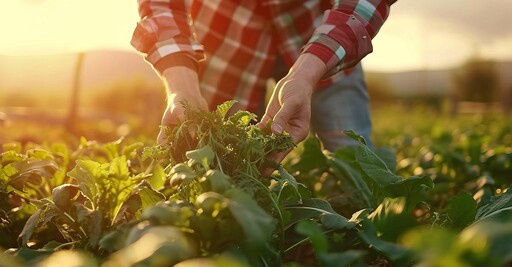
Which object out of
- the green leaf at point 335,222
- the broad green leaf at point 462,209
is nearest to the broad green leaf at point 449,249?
the green leaf at point 335,222

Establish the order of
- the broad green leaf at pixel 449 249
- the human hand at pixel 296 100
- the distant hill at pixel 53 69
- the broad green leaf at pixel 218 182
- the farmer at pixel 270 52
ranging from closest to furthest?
the broad green leaf at pixel 449 249, the broad green leaf at pixel 218 182, the human hand at pixel 296 100, the farmer at pixel 270 52, the distant hill at pixel 53 69

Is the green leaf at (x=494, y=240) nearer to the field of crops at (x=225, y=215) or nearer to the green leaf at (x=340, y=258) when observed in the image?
the field of crops at (x=225, y=215)

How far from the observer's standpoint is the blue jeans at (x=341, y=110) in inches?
128

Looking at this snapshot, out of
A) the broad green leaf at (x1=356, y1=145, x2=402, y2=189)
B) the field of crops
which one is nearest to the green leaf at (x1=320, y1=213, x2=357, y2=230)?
the field of crops

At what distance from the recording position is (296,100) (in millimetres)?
1868

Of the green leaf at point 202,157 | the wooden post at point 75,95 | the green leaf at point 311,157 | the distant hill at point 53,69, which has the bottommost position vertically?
the distant hill at point 53,69

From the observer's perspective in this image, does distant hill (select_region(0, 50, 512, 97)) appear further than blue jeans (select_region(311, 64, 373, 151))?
Yes

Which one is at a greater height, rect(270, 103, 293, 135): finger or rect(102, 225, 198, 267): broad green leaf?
rect(270, 103, 293, 135): finger

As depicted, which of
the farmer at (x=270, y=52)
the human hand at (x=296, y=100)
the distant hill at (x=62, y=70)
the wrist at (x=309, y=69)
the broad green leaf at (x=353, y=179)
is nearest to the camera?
the human hand at (x=296, y=100)

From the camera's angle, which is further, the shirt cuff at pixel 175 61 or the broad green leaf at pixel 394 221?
the shirt cuff at pixel 175 61

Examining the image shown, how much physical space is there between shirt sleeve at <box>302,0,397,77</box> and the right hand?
409mm

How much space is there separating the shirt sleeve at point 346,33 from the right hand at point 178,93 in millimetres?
409

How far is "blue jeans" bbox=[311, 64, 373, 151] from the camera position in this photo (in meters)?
3.25

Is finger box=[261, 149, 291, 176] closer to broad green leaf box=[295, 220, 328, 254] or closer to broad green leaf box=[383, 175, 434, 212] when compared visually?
broad green leaf box=[383, 175, 434, 212]
